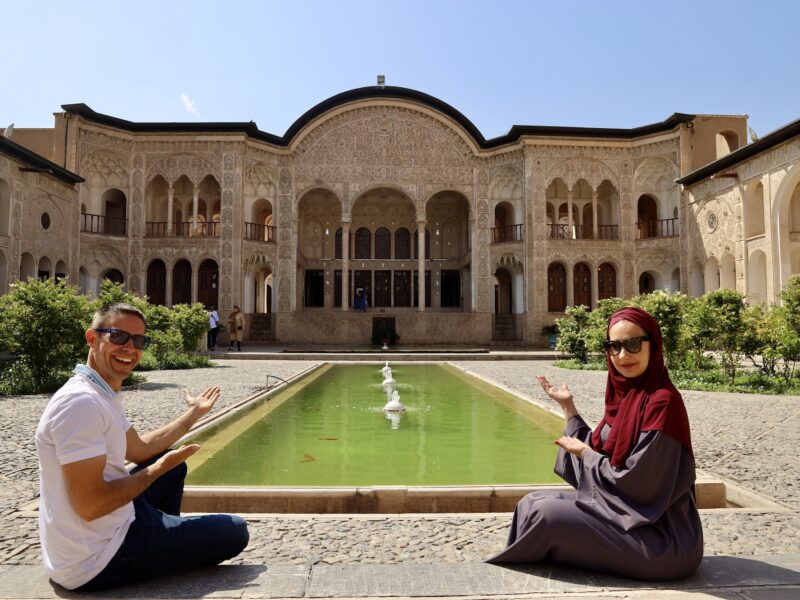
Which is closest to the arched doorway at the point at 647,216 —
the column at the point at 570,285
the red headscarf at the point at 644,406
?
the column at the point at 570,285

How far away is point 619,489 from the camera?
2.37 metres

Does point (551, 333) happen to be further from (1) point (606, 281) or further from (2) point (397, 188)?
(2) point (397, 188)

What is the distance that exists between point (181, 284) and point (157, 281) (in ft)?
3.67

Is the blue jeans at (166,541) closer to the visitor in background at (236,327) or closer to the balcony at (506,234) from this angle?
the visitor in background at (236,327)

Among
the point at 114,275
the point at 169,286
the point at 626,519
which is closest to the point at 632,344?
the point at 626,519

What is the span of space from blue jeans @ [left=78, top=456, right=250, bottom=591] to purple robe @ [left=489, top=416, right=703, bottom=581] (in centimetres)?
126

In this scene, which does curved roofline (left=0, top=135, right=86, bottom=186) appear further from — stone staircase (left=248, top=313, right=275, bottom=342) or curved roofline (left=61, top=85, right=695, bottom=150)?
stone staircase (left=248, top=313, right=275, bottom=342)

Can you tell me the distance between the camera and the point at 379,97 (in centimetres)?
2467

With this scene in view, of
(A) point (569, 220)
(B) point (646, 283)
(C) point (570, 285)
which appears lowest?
(C) point (570, 285)

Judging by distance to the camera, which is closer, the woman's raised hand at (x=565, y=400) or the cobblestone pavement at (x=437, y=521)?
the woman's raised hand at (x=565, y=400)

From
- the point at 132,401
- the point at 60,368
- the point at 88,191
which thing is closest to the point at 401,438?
the point at 132,401

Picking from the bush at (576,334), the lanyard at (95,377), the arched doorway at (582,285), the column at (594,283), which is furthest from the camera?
the arched doorway at (582,285)

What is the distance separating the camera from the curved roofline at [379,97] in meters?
22.9

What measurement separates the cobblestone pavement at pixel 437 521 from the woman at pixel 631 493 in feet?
1.97
